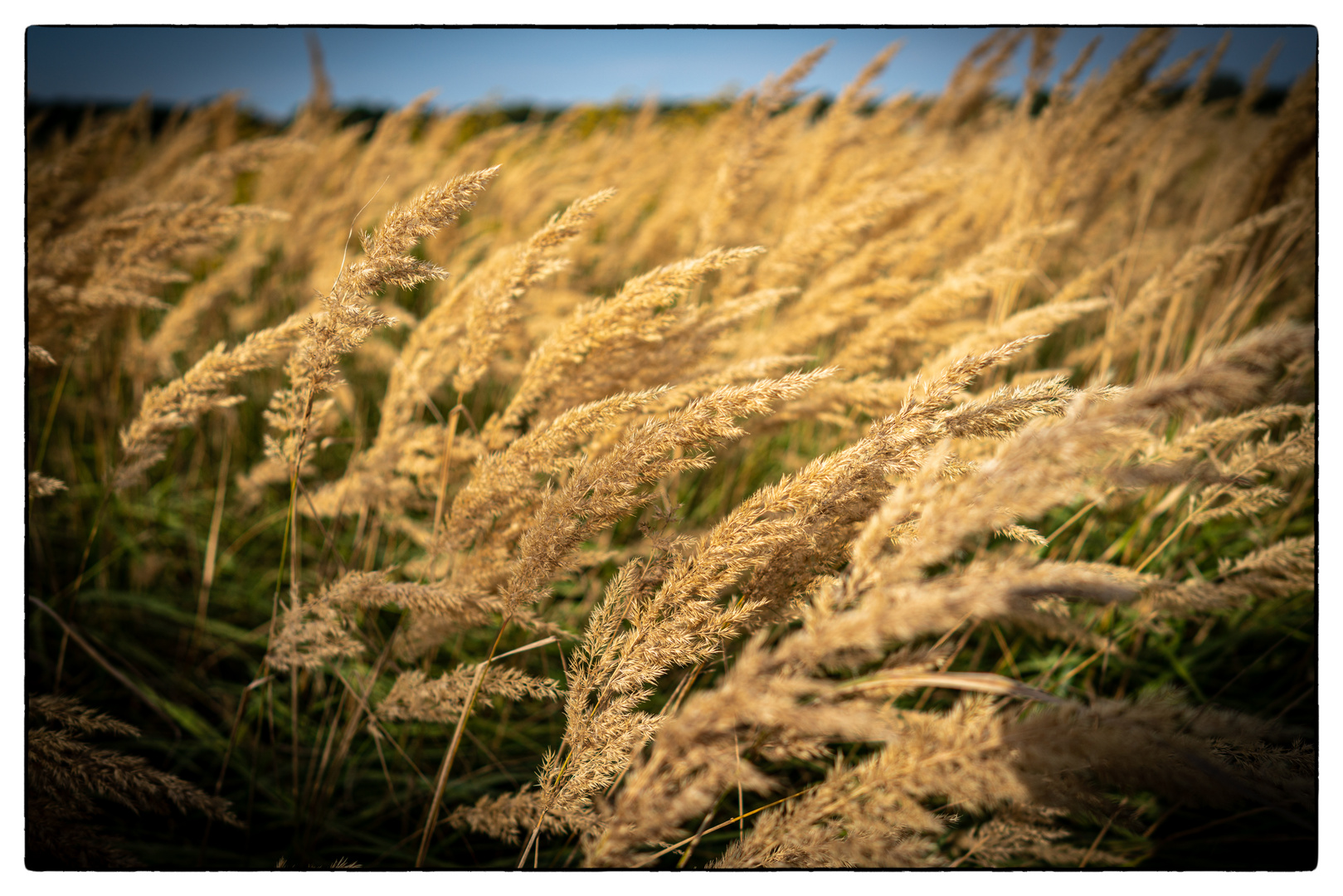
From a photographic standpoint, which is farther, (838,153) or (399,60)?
(838,153)

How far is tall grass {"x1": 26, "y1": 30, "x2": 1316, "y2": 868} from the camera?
68 centimetres

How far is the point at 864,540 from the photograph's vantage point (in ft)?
2.21

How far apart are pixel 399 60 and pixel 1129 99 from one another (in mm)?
2150

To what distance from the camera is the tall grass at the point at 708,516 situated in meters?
0.68

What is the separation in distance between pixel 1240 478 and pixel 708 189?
192 cm

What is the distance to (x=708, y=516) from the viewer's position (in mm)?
2057

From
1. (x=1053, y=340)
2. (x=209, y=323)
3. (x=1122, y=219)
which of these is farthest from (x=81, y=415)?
(x=1122, y=219)
